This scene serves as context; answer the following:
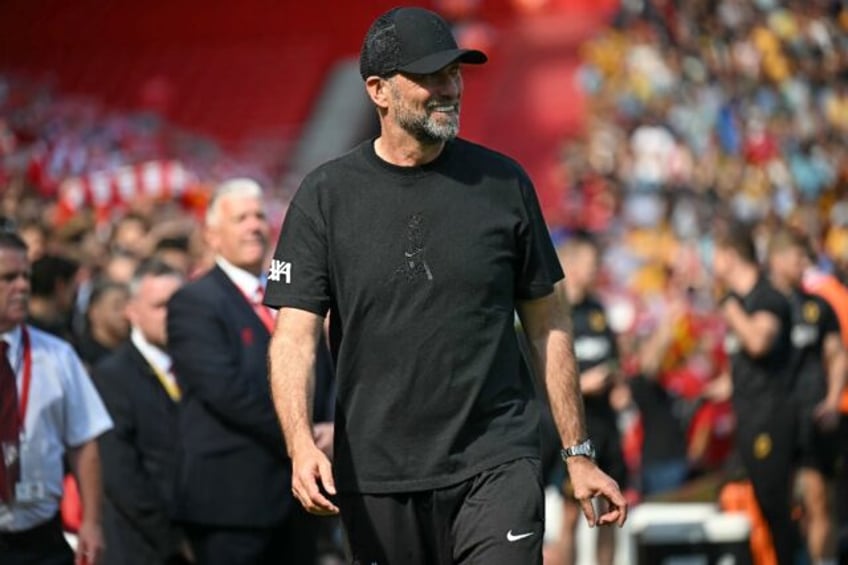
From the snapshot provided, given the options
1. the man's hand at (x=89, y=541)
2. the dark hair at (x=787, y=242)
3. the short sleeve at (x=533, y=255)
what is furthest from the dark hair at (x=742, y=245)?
the short sleeve at (x=533, y=255)

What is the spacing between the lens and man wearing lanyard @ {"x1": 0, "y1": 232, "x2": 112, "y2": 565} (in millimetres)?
6957

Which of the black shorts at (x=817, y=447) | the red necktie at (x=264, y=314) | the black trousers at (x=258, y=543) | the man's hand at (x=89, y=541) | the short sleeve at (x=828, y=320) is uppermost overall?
the red necktie at (x=264, y=314)

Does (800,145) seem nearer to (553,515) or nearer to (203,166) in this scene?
(203,166)

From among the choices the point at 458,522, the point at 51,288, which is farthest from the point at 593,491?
the point at 51,288

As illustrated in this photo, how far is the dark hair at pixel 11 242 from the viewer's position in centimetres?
722

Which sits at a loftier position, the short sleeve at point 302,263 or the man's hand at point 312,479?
the short sleeve at point 302,263

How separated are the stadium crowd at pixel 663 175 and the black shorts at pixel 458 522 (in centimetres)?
571

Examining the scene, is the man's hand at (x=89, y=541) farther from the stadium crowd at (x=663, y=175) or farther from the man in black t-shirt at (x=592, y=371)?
the man in black t-shirt at (x=592, y=371)

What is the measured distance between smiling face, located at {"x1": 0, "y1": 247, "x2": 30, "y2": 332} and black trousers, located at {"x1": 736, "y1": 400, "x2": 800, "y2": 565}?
6.02 meters

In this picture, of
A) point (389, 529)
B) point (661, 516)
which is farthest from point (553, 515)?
point (389, 529)

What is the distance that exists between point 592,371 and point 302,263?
6312 mm

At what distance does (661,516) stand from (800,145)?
1279 cm

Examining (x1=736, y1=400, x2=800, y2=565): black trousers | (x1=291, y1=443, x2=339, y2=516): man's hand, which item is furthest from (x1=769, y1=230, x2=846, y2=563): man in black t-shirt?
(x1=291, y1=443, x2=339, y2=516): man's hand

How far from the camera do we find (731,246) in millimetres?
12094
